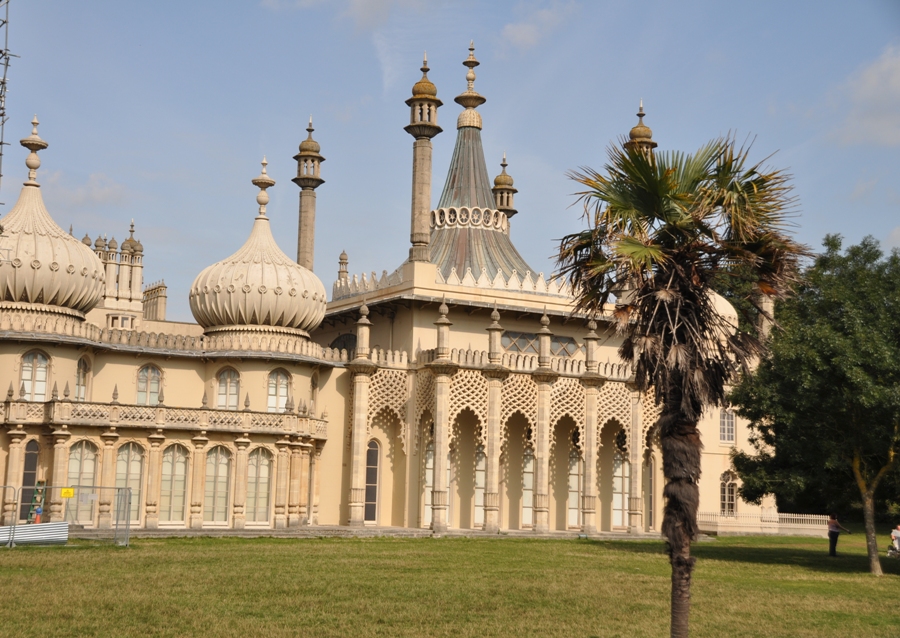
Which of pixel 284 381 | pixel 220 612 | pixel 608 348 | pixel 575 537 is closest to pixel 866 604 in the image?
pixel 220 612

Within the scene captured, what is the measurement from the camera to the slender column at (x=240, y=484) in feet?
108

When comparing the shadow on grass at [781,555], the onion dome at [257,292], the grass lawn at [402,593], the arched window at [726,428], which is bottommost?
the grass lawn at [402,593]

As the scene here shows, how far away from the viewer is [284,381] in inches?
1403

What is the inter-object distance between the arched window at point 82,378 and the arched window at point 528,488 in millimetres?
14509

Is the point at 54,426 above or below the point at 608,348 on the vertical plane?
below

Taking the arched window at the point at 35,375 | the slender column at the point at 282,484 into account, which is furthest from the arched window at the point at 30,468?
the slender column at the point at 282,484

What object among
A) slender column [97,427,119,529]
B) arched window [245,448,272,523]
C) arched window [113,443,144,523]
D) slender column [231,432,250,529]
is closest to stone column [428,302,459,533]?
arched window [245,448,272,523]

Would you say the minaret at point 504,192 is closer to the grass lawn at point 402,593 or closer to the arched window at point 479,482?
the arched window at point 479,482

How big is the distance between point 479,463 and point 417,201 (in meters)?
8.68

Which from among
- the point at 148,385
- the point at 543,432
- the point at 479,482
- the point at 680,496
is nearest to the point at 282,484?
the point at 148,385

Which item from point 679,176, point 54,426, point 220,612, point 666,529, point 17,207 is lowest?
point 220,612

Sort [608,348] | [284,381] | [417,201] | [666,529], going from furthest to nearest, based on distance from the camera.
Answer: [608,348] < [417,201] < [284,381] < [666,529]

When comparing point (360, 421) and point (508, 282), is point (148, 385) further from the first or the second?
point (508, 282)

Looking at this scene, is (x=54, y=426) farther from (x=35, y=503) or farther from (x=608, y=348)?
(x=608, y=348)
